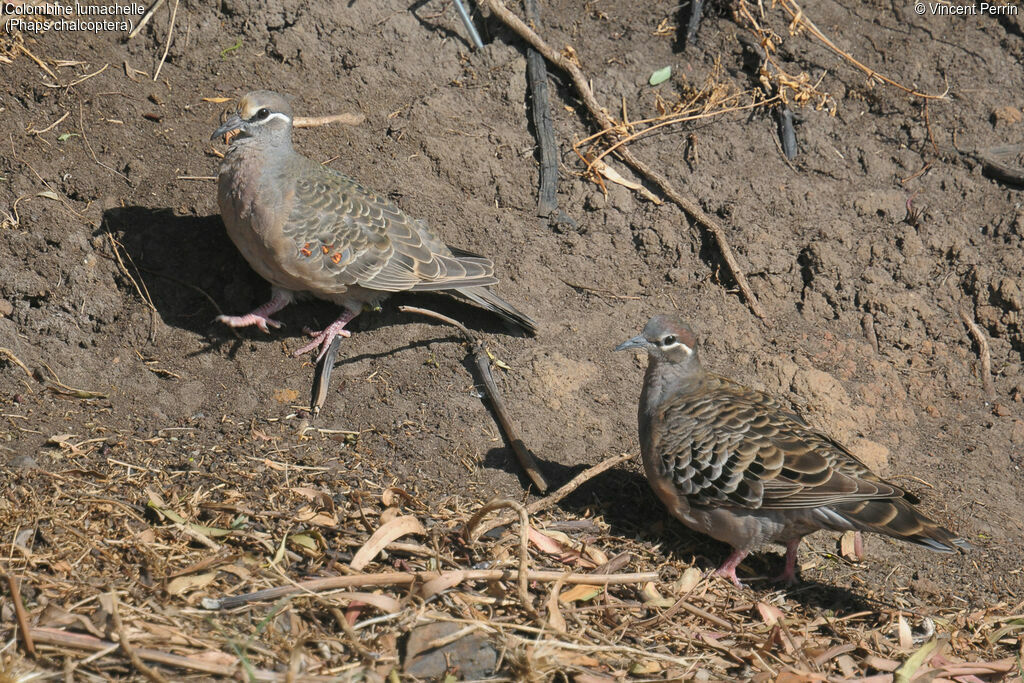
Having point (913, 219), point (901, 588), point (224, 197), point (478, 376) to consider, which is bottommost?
point (901, 588)

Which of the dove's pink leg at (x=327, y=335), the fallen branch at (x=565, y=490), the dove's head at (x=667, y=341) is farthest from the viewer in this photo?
the dove's pink leg at (x=327, y=335)

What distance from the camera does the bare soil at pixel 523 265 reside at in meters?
4.80

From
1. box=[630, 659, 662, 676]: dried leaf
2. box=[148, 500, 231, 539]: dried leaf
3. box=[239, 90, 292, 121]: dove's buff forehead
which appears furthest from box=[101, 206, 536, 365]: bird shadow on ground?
box=[630, 659, 662, 676]: dried leaf

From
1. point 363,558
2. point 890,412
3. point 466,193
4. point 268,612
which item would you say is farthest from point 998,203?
point 268,612

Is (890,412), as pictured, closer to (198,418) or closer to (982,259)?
(982,259)

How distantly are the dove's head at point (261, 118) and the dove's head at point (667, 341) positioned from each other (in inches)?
91.2

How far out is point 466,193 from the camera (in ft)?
20.2

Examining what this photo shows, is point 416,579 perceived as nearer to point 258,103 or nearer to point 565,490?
point 565,490

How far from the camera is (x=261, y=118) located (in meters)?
5.23

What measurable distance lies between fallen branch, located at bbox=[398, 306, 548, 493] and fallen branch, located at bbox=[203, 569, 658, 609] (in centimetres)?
79

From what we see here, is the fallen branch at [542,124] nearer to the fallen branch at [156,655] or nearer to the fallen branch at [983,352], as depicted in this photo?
the fallen branch at [983,352]

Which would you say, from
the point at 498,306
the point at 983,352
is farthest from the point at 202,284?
the point at 983,352

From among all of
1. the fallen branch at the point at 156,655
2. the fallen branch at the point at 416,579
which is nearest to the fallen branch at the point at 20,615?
the fallen branch at the point at 156,655

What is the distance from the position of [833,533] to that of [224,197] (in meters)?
3.77
